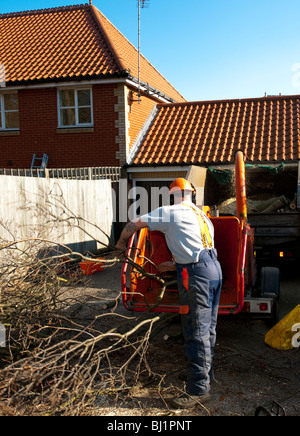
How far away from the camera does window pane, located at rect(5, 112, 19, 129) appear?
14461 millimetres

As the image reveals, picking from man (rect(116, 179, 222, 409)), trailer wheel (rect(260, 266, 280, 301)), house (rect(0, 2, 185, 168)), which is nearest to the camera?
man (rect(116, 179, 222, 409))

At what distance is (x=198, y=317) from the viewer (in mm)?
3801

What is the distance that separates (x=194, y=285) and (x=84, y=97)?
444 inches

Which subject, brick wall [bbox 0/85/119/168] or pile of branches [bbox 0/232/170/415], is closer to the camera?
pile of branches [bbox 0/232/170/415]

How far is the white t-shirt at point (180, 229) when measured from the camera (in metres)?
3.84

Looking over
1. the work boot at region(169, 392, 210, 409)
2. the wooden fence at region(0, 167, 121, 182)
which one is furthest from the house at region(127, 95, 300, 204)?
the work boot at region(169, 392, 210, 409)

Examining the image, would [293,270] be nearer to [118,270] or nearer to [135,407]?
[118,270]

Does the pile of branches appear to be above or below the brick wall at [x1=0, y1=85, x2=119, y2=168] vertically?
below

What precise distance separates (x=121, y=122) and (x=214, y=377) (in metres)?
10.2

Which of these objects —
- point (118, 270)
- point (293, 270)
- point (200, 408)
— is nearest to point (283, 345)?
point (200, 408)

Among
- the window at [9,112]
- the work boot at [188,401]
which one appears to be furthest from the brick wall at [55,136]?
the work boot at [188,401]

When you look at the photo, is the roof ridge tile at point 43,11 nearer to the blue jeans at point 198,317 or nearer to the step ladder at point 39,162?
the step ladder at point 39,162

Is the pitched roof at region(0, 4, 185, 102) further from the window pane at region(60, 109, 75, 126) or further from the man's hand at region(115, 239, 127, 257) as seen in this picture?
the man's hand at region(115, 239, 127, 257)

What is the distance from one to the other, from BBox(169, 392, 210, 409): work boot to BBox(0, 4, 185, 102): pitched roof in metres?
10.9
